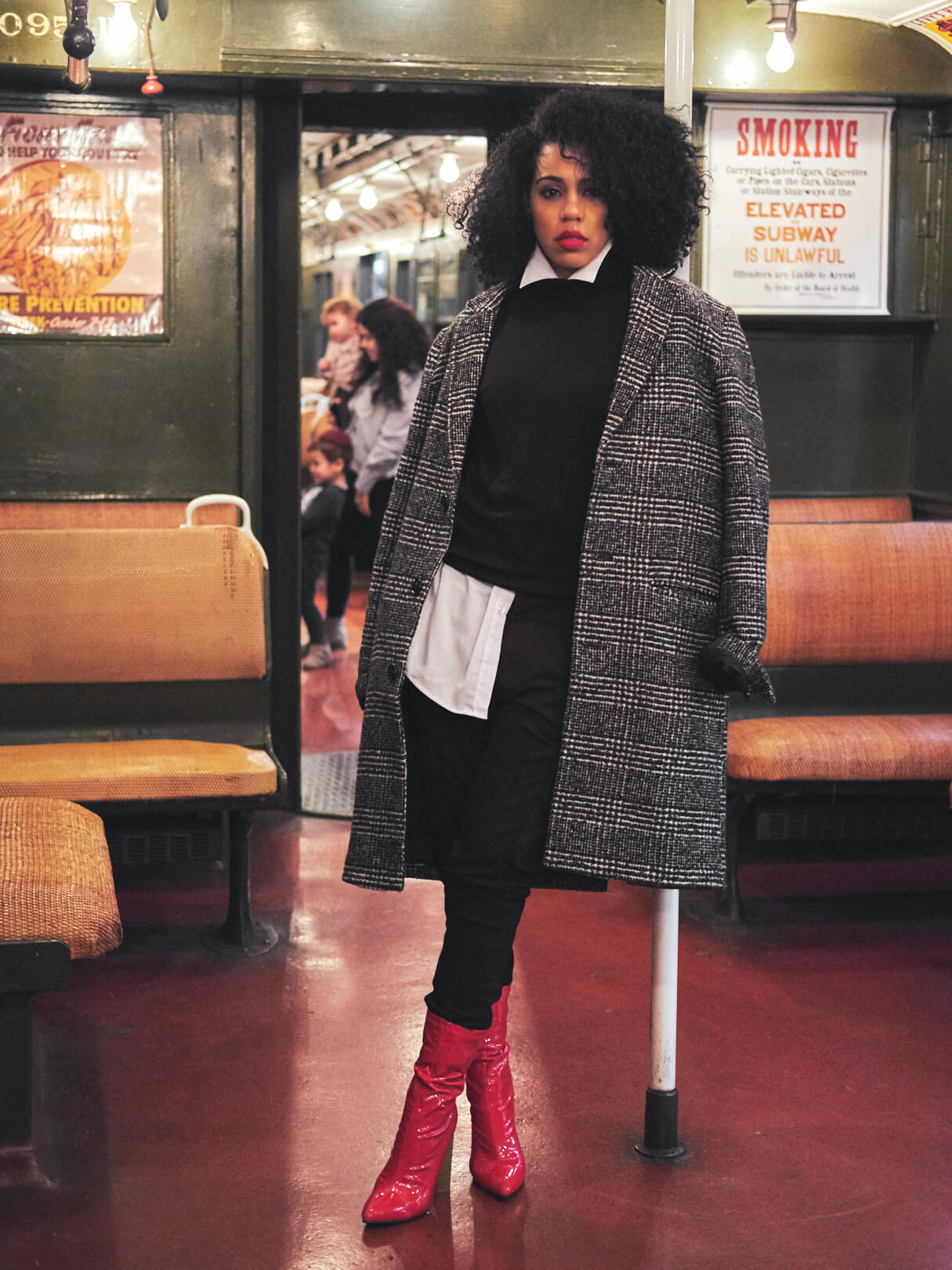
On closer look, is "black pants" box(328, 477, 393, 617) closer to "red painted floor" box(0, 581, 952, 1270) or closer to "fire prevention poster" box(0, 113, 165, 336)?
"fire prevention poster" box(0, 113, 165, 336)

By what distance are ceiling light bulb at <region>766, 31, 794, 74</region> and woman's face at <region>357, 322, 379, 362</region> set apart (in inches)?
136

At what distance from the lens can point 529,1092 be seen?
10.6 feet

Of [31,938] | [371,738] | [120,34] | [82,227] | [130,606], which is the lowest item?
[31,938]

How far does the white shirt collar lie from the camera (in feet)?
8.57

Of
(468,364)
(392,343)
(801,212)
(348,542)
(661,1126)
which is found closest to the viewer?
(468,364)

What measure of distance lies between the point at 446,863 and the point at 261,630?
1.88 m

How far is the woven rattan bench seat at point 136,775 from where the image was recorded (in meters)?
3.83

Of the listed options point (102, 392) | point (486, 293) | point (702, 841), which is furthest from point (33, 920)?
point (102, 392)

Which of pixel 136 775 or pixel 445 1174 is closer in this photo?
pixel 445 1174

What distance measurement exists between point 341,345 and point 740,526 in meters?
7.54

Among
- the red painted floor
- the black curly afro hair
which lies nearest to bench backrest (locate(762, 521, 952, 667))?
the red painted floor

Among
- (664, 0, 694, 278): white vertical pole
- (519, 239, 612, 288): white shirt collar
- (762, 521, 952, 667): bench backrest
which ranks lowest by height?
(762, 521, 952, 667): bench backrest

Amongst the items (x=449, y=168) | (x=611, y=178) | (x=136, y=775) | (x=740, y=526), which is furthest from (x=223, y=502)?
(x=449, y=168)

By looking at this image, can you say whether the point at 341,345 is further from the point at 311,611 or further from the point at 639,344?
the point at 639,344
